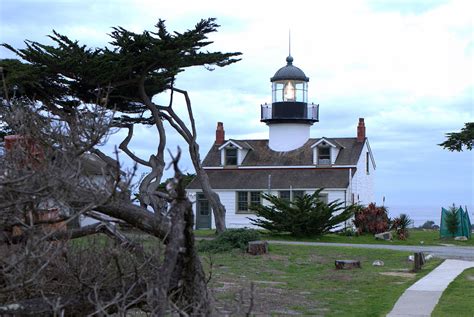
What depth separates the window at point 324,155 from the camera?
134 ft

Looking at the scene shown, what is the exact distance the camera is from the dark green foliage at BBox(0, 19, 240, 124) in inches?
1017

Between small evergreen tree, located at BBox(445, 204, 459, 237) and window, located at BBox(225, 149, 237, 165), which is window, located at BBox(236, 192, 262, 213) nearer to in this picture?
window, located at BBox(225, 149, 237, 165)

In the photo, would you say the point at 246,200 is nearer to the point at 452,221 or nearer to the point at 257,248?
the point at 452,221

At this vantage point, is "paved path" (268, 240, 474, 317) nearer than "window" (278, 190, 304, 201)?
Yes

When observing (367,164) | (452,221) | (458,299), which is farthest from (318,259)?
(367,164)

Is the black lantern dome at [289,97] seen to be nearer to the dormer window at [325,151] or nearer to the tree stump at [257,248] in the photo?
the dormer window at [325,151]

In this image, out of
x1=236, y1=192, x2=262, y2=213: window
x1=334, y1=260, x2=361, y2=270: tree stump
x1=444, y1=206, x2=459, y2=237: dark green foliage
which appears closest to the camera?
x1=334, y1=260, x2=361, y2=270: tree stump

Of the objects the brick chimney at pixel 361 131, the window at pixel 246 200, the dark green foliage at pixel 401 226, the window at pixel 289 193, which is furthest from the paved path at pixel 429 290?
the brick chimney at pixel 361 131

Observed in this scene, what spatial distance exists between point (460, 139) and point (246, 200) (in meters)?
11.9

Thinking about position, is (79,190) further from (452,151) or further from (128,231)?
(452,151)

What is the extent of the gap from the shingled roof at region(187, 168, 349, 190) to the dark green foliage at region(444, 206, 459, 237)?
640 cm

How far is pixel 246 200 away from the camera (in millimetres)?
40750

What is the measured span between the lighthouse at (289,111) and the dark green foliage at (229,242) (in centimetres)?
1784

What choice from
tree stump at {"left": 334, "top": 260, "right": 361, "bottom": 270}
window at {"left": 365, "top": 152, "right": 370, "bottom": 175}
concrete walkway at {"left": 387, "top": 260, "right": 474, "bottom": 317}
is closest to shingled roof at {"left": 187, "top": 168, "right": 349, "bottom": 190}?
window at {"left": 365, "top": 152, "right": 370, "bottom": 175}
